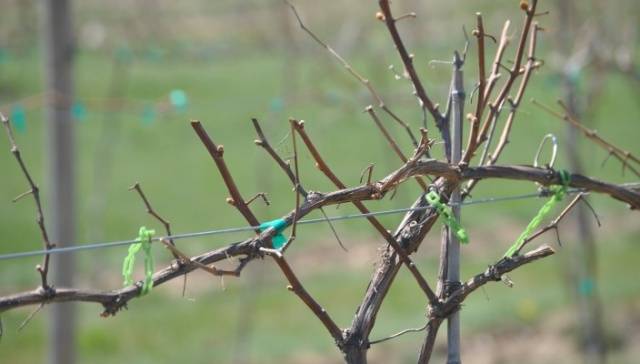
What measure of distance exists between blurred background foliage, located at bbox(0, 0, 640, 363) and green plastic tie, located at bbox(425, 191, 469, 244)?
17.5 inches

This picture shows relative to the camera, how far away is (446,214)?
1.83m

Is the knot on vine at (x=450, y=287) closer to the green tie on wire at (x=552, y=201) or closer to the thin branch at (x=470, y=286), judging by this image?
the thin branch at (x=470, y=286)

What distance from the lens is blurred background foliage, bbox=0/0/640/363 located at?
6.62 meters

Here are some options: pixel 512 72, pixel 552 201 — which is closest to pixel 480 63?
pixel 512 72

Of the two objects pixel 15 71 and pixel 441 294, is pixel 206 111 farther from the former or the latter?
pixel 441 294

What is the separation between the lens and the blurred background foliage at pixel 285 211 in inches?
261

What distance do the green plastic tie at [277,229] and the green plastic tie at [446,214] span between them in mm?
304

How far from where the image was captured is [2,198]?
10.3m

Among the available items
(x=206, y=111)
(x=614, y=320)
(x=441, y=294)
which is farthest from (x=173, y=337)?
(x=206, y=111)

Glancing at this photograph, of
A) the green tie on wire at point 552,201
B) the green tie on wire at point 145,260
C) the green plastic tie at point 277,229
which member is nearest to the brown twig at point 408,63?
the green tie on wire at point 552,201

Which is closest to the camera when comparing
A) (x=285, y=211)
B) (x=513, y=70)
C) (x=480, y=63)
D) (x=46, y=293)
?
(x=46, y=293)

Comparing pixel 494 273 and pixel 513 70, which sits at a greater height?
pixel 513 70

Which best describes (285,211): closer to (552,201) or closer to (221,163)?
(552,201)

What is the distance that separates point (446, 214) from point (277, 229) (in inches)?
13.5
